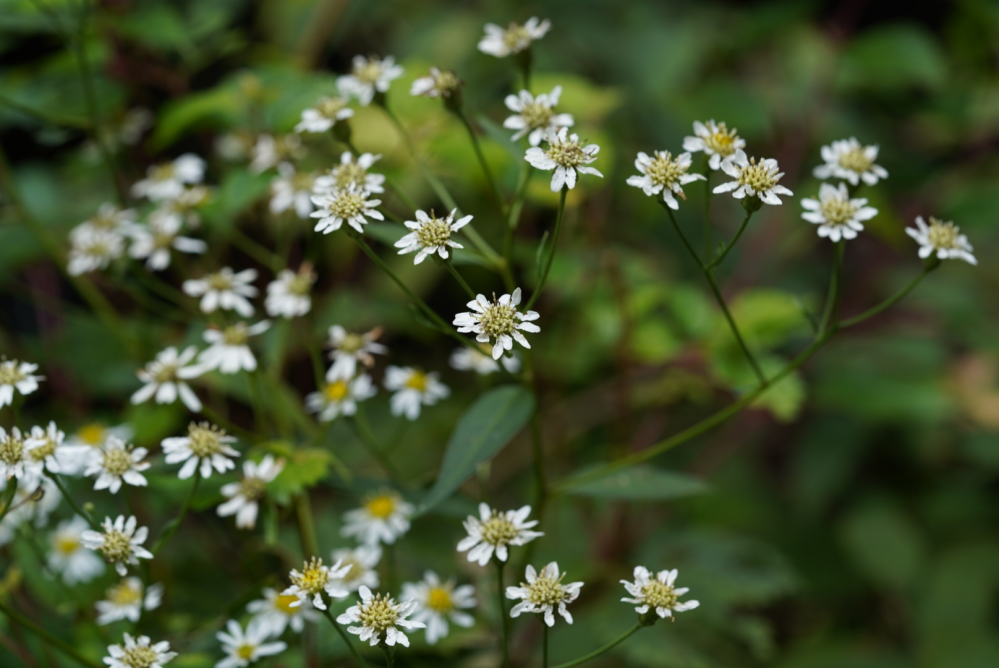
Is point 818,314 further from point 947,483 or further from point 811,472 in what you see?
point 947,483

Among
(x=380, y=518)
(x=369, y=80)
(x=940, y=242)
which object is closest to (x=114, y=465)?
(x=380, y=518)

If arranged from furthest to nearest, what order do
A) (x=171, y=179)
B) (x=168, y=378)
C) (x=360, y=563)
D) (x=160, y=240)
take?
1. (x=171, y=179)
2. (x=160, y=240)
3. (x=168, y=378)
4. (x=360, y=563)

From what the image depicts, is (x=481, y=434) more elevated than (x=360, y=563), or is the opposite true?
(x=481, y=434)

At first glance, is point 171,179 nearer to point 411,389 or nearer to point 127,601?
point 411,389

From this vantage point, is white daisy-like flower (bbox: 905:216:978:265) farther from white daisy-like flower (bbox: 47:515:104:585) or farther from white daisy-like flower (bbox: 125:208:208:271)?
white daisy-like flower (bbox: 47:515:104:585)

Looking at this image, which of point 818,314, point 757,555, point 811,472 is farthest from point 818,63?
point 757,555

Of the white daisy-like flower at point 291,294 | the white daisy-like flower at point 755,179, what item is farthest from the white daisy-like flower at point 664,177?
the white daisy-like flower at point 291,294
